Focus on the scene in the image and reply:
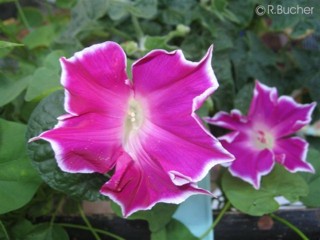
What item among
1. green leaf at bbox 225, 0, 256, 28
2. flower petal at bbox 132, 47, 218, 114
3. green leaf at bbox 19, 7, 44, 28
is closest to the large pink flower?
flower petal at bbox 132, 47, 218, 114

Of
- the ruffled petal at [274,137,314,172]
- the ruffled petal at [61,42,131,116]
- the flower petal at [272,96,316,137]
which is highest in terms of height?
the ruffled petal at [61,42,131,116]

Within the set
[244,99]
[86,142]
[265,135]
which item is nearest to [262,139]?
[265,135]

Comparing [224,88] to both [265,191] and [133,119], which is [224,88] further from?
[133,119]

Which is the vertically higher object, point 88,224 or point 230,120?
point 230,120

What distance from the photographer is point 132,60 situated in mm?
761

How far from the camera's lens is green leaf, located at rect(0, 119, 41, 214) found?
0.64 meters

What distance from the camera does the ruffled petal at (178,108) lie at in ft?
1.76

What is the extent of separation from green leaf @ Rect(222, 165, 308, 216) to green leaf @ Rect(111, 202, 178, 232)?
0.11 m

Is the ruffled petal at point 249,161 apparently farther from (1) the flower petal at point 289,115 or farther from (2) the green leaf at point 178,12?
(2) the green leaf at point 178,12

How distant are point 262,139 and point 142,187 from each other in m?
0.30

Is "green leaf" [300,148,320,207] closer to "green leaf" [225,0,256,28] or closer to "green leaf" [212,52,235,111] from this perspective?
"green leaf" [212,52,235,111]

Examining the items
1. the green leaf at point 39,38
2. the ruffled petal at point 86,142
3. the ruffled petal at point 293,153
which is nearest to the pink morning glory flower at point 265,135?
the ruffled petal at point 293,153

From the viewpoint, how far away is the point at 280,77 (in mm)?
1008

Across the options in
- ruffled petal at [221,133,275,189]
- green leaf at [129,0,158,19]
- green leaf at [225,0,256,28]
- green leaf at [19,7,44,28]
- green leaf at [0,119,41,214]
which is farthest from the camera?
green leaf at [19,7,44,28]
